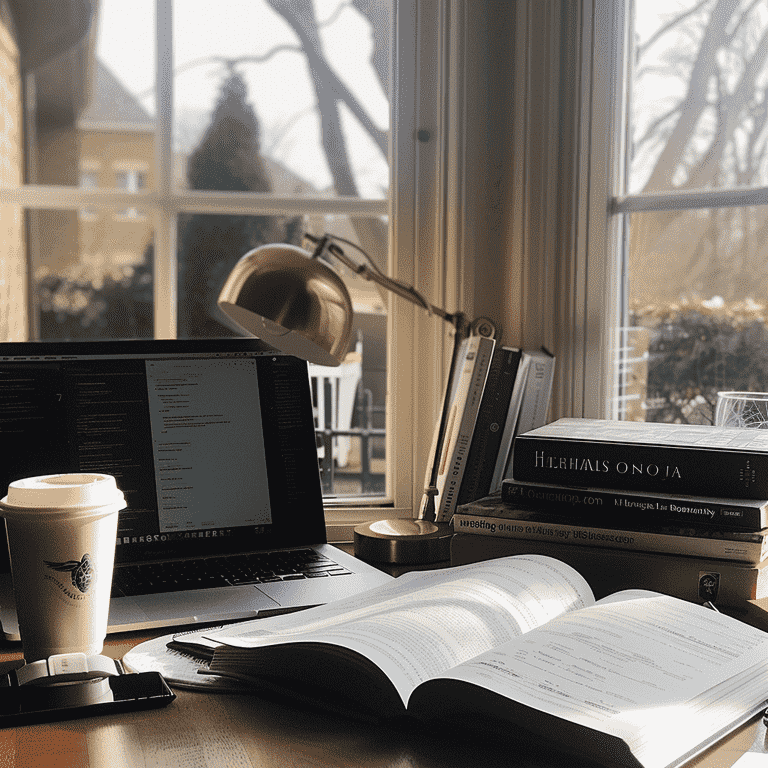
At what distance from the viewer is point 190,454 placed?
1.15 meters

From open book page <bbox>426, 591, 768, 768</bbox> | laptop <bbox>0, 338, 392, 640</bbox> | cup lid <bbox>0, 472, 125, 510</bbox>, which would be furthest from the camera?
laptop <bbox>0, 338, 392, 640</bbox>

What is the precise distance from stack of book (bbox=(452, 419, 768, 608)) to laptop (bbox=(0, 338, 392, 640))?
0.20 m

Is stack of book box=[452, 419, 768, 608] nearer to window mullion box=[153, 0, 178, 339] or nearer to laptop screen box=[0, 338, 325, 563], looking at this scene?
laptop screen box=[0, 338, 325, 563]

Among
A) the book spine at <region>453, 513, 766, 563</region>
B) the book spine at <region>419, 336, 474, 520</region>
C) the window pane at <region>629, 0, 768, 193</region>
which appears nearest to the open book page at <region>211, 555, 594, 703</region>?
the book spine at <region>453, 513, 766, 563</region>

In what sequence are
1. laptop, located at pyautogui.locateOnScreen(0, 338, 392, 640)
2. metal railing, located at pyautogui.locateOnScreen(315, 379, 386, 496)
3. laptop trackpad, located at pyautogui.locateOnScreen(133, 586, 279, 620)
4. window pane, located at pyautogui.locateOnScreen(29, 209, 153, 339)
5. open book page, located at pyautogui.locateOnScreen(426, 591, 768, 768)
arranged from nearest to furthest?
open book page, located at pyautogui.locateOnScreen(426, 591, 768, 768)
laptop trackpad, located at pyautogui.locateOnScreen(133, 586, 279, 620)
laptop, located at pyautogui.locateOnScreen(0, 338, 392, 640)
window pane, located at pyautogui.locateOnScreen(29, 209, 153, 339)
metal railing, located at pyautogui.locateOnScreen(315, 379, 386, 496)

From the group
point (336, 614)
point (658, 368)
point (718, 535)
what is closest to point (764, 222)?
point (658, 368)

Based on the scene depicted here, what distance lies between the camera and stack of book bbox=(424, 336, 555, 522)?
4.35 ft

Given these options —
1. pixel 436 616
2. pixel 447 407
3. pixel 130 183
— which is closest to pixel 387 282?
pixel 447 407

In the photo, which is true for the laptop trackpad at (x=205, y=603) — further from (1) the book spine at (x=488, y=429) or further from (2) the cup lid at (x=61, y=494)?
(1) the book spine at (x=488, y=429)

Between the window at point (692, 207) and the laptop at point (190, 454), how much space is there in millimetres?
609

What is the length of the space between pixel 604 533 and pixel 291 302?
50 cm

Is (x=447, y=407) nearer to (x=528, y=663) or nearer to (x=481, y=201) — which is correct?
(x=481, y=201)

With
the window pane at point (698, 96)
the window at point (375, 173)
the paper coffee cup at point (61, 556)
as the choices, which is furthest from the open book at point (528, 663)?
the window pane at point (698, 96)

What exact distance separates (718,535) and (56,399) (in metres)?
0.83
